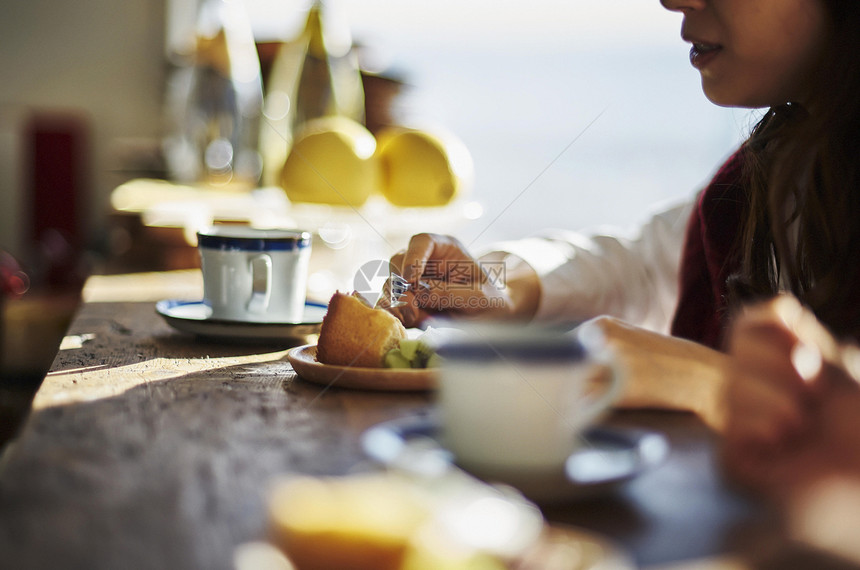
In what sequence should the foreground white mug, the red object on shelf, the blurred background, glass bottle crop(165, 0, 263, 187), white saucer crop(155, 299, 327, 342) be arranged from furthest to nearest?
the red object on shelf → the blurred background → glass bottle crop(165, 0, 263, 187) → white saucer crop(155, 299, 327, 342) → the foreground white mug

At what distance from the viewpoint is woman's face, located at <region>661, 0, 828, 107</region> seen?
0.81 metres

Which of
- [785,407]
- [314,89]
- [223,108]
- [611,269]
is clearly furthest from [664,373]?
[223,108]

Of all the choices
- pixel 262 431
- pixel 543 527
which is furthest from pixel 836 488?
pixel 262 431

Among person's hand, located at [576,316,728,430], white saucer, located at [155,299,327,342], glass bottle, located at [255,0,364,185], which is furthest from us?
glass bottle, located at [255,0,364,185]

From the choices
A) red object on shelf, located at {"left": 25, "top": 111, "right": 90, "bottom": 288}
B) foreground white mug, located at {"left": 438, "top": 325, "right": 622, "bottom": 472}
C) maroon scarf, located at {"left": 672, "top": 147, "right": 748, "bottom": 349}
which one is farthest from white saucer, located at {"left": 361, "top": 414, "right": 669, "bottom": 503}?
red object on shelf, located at {"left": 25, "top": 111, "right": 90, "bottom": 288}

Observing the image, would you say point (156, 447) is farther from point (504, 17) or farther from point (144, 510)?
point (504, 17)

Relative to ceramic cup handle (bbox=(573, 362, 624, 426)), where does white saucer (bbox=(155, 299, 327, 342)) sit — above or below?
below

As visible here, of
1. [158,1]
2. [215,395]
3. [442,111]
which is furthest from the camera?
[158,1]

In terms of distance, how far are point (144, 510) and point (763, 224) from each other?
0.71 m

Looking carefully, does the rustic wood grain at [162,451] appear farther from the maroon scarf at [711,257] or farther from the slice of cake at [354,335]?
the maroon scarf at [711,257]

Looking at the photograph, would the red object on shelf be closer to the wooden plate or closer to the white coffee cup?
the white coffee cup

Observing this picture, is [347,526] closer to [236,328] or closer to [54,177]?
[236,328]

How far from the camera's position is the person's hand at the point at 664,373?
567 mm

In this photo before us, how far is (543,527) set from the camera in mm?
341
